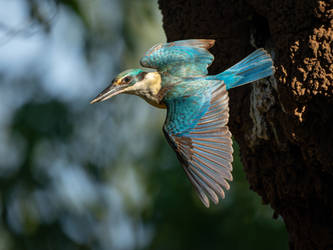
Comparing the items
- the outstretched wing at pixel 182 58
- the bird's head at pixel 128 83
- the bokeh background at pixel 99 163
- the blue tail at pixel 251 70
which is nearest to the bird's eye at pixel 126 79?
the bird's head at pixel 128 83

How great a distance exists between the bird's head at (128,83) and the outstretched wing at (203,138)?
26cm


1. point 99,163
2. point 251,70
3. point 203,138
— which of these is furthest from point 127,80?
point 99,163

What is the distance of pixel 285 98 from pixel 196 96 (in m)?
0.58

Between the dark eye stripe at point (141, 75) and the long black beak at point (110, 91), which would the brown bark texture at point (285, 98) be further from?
the long black beak at point (110, 91)

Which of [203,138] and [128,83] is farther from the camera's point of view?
[128,83]

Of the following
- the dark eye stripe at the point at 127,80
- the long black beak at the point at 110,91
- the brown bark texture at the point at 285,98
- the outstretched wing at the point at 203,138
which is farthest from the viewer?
the dark eye stripe at the point at 127,80

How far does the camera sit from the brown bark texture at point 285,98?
377cm

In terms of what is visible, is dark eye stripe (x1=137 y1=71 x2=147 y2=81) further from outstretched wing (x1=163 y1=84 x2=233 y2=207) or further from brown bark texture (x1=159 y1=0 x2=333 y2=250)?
brown bark texture (x1=159 y1=0 x2=333 y2=250)

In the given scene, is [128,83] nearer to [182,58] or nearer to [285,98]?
[182,58]

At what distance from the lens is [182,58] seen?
435 centimetres

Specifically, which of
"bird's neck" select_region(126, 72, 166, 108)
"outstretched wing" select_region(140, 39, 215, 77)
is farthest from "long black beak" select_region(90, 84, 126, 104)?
"outstretched wing" select_region(140, 39, 215, 77)

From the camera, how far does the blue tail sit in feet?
12.8

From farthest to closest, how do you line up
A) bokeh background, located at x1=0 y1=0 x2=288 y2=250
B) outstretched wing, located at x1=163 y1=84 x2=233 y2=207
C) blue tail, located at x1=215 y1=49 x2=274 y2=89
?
bokeh background, located at x1=0 y1=0 x2=288 y2=250
blue tail, located at x1=215 y1=49 x2=274 y2=89
outstretched wing, located at x1=163 y1=84 x2=233 y2=207

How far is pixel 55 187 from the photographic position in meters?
8.71
